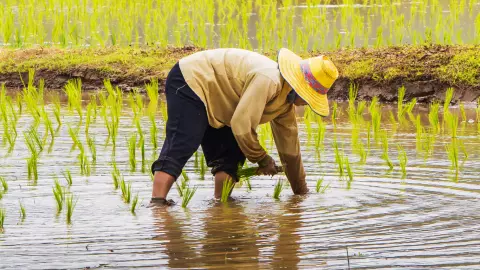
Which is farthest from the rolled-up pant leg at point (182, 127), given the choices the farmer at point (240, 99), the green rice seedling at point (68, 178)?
the green rice seedling at point (68, 178)

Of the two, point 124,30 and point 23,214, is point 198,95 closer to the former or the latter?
point 23,214

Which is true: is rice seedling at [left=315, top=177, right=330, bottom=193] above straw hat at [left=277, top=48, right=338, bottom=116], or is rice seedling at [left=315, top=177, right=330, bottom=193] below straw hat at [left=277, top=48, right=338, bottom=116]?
below

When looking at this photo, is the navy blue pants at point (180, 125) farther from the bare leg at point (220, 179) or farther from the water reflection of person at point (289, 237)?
the water reflection of person at point (289, 237)

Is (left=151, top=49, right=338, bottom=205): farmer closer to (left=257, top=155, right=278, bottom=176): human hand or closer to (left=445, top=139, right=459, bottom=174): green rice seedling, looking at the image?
(left=257, top=155, right=278, bottom=176): human hand

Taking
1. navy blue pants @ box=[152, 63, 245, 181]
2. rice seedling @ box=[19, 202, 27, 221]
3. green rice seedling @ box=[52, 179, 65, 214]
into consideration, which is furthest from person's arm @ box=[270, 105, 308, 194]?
rice seedling @ box=[19, 202, 27, 221]

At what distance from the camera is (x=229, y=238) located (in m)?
3.50

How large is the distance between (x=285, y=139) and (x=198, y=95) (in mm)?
499

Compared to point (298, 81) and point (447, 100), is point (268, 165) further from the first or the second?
point (447, 100)

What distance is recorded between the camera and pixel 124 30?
9828mm

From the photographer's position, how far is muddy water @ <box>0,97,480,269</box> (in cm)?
317

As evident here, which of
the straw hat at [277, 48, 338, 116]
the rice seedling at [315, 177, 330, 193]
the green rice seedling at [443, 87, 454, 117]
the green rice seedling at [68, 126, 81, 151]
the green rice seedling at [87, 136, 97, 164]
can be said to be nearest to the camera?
the straw hat at [277, 48, 338, 116]

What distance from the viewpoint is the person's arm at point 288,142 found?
163 inches

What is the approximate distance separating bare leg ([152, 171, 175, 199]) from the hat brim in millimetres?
716

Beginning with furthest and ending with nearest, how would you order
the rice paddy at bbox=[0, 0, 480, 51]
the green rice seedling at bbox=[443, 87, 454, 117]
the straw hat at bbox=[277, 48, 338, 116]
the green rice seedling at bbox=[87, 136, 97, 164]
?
the rice paddy at bbox=[0, 0, 480, 51]
the green rice seedling at bbox=[443, 87, 454, 117]
the green rice seedling at bbox=[87, 136, 97, 164]
the straw hat at bbox=[277, 48, 338, 116]
